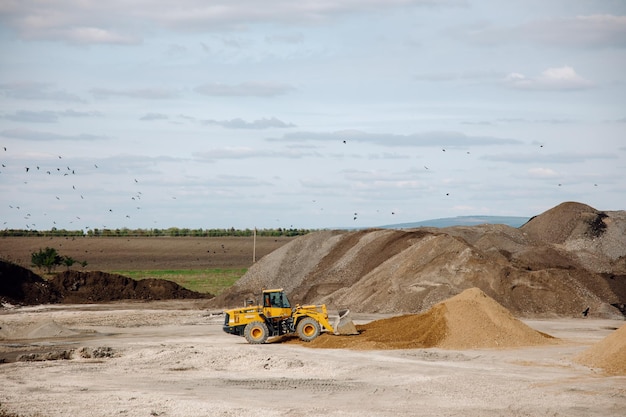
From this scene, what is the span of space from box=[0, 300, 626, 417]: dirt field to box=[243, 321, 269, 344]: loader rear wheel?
0.64 metres

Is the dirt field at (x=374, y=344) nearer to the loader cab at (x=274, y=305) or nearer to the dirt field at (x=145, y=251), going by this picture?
the loader cab at (x=274, y=305)

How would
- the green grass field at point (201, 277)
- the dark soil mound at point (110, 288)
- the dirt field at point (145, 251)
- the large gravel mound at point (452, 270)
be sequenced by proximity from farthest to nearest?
the dirt field at point (145, 251) → the green grass field at point (201, 277) → the dark soil mound at point (110, 288) → the large gravel mound at point (452, 270)

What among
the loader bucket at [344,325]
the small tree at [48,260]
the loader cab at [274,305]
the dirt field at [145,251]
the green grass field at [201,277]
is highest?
the dirt field at [145,251]

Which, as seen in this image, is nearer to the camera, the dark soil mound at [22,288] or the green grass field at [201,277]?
the dark soil mound at [22,288]

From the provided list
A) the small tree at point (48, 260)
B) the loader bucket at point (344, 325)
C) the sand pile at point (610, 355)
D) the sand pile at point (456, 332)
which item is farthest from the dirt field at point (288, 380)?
the small tree at point (48, 260)

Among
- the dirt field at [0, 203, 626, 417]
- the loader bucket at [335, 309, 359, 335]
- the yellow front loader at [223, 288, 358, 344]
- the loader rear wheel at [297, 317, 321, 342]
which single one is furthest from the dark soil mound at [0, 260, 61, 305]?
the loader bucket at [335, 309, 359, 335]

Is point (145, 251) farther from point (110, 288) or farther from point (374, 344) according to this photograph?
point (374, 344)

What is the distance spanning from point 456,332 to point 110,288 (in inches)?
1384

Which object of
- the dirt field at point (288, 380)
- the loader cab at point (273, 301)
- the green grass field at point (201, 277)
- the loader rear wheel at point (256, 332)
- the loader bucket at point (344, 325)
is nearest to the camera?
the dirt field at point (288, 380)

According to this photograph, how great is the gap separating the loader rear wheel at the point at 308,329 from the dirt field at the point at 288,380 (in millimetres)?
630

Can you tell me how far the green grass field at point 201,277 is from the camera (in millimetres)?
68000

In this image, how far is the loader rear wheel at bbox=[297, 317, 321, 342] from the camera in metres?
33.2

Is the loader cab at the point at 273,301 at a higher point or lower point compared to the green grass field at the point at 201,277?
lower

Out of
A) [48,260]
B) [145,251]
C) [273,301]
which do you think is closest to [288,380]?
[273,301]
